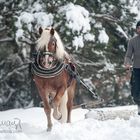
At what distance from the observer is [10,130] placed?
664 cm

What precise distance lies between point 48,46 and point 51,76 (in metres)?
0.50

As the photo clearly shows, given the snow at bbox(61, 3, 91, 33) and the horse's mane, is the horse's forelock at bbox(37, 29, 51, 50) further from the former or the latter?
the snow at bbox(61, 3, 91, 33)

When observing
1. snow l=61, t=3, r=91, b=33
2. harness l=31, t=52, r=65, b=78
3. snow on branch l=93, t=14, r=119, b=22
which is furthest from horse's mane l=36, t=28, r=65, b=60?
snow on branch l=93, t=14, r=119, b=22

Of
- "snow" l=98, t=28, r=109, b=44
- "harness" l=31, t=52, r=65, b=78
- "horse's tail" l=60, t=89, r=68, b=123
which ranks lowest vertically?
"horse's tail" l=60, t=89, r=68, b=123

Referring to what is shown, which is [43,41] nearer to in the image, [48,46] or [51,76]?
[48,46]

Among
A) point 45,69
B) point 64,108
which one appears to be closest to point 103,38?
point 64,108

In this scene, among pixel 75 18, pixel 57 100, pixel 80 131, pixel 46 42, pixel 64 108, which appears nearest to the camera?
pixel 80 131

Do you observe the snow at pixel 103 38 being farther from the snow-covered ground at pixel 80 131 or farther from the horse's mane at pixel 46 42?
the horse's mane at pixel 46 42

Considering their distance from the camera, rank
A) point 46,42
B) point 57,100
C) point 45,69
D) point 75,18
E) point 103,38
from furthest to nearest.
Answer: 1. point 103,38
2. point 75,18
3. point 57,100
4. point 45,69
5. point 46,42

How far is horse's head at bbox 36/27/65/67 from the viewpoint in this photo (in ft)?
22.3

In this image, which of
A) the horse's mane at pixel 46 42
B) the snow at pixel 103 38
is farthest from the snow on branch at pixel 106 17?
the horse's mane at pixel 46 42

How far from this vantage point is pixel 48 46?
22.5ft

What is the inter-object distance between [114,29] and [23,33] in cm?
353

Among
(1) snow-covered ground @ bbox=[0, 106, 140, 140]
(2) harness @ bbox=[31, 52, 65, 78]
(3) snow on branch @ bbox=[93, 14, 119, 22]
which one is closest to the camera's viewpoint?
(1) snow-covered ground @ bbox=[0, 106, 140, 140]
